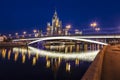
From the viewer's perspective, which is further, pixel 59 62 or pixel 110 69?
pixel 59 62

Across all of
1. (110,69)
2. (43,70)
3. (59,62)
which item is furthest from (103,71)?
(59,62)

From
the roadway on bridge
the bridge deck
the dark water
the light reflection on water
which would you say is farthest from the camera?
the light reflection on water

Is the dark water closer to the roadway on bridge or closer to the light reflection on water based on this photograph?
the light reflection on water

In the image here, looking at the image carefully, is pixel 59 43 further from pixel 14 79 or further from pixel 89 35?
pixel 14 79

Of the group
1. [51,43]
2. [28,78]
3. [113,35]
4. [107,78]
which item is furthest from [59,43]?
[107,78]

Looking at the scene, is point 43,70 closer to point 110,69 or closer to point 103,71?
point 110,69

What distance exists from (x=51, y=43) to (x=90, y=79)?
11279 centimetres

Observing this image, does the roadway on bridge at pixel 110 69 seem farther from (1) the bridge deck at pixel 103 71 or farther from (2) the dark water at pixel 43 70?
(2) the dark water at pixel 43 70

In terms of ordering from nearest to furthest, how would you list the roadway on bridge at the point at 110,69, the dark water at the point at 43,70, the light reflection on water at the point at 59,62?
the roadway on bridge at the point at 110,69 → the dark water at the point at 43,70 → the light reflection on water at the point at 59,62

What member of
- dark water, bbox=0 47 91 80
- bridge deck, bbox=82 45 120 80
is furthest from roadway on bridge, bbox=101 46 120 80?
dark water, bbox=0 47 91 80

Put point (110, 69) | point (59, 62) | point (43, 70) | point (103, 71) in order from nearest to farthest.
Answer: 1. point (103, 71)
2. point (110, 69)
3. point (43, 70)
4. point (59, 62)

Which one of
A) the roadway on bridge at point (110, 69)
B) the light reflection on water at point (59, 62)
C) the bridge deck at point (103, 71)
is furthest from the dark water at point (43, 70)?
the bridge deck at point (103, 71)

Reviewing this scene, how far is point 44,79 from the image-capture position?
23922mm

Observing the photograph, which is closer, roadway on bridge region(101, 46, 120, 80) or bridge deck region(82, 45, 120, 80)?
bridge deck region(82, 45, 120, 80)
